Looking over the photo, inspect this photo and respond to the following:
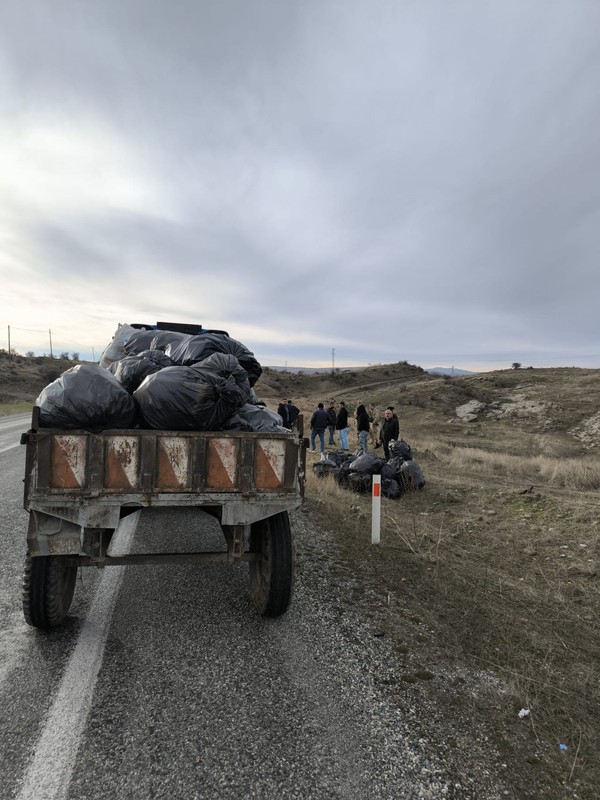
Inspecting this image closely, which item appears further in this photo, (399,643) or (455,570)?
(455,570)

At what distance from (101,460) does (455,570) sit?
374 cm

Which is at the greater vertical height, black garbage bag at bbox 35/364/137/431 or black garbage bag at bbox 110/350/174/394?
black garbage bag at bbox 110/350/174/394

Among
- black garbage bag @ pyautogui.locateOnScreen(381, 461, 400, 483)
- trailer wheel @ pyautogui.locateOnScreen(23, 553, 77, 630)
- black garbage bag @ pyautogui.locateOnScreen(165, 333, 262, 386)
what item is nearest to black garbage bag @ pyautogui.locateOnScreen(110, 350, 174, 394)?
black garbage bag @ pyautogui.locateOnScreen(165, 333, 262, 386)

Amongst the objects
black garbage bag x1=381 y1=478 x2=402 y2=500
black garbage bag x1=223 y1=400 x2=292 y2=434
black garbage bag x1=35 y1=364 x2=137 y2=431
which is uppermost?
black garbage bag x1=35 y1=364 x2=137 y2=431

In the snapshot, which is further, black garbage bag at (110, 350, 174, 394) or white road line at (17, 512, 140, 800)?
black garbage bag at (110, 350, 174, 394)

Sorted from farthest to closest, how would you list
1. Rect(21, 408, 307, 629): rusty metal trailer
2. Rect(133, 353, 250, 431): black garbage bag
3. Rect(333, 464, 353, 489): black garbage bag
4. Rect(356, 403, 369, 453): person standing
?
Rect(356, 403, 369, 453): person standing, Rect(333, 464, 353, 489): black garbage bag, Rect(133, 353, 250, 431): black garbage bag, Rect(21, 408, 307, 629): rusty metal trailer

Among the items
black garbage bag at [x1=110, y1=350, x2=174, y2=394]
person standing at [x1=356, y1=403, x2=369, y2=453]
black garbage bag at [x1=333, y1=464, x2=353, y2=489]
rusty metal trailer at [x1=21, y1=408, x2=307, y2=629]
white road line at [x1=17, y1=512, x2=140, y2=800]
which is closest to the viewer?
white road line at [x1=17, y1=512, x2=140, y2=800]

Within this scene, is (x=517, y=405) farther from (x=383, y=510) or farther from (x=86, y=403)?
(x=86, y=403)

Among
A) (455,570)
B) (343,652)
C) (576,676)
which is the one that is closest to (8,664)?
(343,652)

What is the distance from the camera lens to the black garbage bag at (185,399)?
3.29 meters

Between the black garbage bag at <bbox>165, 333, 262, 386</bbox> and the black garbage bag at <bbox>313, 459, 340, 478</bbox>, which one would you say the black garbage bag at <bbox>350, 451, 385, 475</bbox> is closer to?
the black garbage bag at <bbox>313, 459, 340, 478</bbox>

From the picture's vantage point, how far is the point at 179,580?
13.9ft

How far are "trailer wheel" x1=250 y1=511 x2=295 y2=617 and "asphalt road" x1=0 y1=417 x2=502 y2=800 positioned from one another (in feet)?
0.50

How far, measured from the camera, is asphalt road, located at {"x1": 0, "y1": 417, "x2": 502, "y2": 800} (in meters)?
2.06
